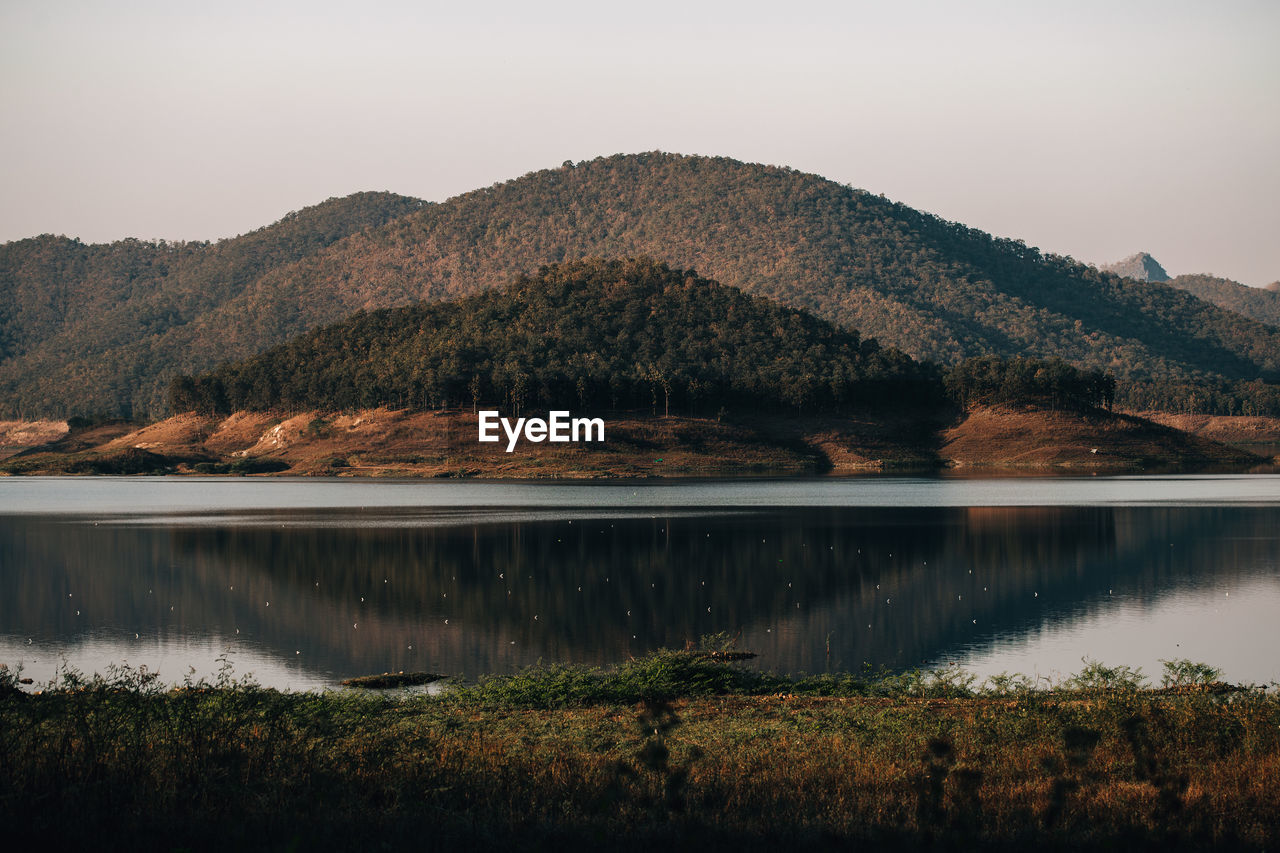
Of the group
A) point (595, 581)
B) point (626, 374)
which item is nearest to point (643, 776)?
point (595, 581)

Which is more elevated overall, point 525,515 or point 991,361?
point 991,361

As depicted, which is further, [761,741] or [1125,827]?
[761,741]

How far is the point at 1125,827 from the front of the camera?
11.5m

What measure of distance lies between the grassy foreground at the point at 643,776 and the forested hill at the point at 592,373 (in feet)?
477

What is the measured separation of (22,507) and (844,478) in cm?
9043

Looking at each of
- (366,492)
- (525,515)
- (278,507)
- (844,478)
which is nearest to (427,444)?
(366,492)

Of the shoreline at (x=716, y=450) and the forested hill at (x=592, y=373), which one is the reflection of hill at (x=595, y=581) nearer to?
the shoreline at (x=716, y=450)

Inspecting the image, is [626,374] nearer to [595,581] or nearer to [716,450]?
[716,450]

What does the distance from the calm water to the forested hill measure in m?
83.3

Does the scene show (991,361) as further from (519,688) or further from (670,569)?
(519,688)

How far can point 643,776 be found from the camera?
13.4 metres

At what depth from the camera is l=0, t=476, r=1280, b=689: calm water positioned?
29438 millimetres

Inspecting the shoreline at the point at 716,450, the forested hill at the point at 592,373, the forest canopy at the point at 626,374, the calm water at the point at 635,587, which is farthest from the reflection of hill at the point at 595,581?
the forest canopy at the point at 626,374

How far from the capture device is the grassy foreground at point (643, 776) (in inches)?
441
